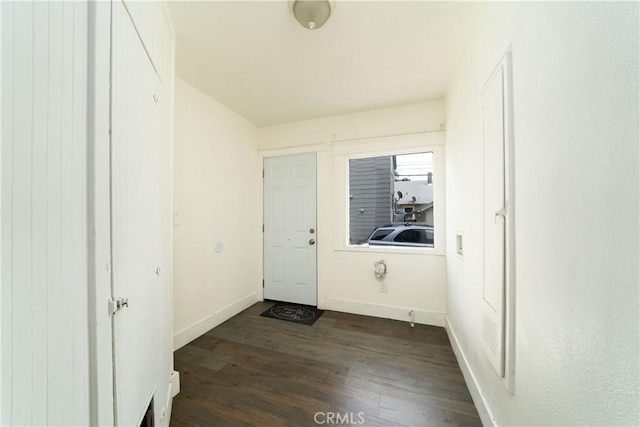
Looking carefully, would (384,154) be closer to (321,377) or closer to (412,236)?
(412,236)

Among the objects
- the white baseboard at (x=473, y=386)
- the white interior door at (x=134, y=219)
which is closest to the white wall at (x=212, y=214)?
the white interior door at (x=134, y=219)

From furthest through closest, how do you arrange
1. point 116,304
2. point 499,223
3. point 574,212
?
point 499,223 < point 116,304 < point 574,212

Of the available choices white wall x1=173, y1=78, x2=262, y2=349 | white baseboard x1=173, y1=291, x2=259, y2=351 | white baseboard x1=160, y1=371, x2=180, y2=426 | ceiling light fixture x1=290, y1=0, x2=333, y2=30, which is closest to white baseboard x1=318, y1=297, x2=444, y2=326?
white baseboard x1=173, y1=291, x2=259, y2=351

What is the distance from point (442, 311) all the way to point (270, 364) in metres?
2.01

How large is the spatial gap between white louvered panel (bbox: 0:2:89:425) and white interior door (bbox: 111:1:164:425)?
18cm

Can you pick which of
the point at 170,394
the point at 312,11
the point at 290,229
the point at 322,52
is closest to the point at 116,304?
the point at 170,394

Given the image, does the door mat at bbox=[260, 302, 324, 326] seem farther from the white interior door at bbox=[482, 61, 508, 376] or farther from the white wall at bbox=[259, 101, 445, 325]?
the white interior door at bbox=[482, 61, 508, 376]

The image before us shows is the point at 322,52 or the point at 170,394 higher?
the point at 322,52

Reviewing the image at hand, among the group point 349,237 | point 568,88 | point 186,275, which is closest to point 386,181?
point 349,237

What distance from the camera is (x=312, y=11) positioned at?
148 cm

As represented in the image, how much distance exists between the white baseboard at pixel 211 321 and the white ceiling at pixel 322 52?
99.8 inches

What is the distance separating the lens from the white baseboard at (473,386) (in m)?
1.33

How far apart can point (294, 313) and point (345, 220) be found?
4.64ft

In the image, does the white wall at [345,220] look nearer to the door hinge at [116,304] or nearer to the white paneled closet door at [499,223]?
the white paneled closet door at [499,223]
